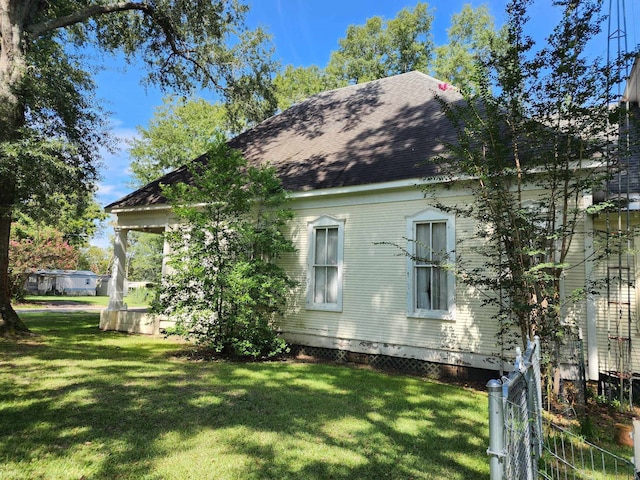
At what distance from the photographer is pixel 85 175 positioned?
10609mm

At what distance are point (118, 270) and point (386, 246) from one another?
8.89 m

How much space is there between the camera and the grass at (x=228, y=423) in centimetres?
348

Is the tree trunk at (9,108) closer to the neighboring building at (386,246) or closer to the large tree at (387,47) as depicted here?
the neighboring building at (386,246)

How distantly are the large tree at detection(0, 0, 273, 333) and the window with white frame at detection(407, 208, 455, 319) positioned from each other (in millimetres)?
7600

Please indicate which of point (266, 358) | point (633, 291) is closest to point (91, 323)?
point (266, 358)

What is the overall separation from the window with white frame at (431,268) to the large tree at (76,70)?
7.60m

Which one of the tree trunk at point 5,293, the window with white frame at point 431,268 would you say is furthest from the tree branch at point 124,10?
the window with white frame at point 431,268

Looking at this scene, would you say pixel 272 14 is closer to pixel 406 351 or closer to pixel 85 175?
pixel 85 175

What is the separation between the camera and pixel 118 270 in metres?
12.5

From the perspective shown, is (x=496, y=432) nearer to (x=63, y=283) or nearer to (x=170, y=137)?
→ (x=170, y=137)

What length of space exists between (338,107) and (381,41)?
1897cm

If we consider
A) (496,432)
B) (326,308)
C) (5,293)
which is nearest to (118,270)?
(5,293)

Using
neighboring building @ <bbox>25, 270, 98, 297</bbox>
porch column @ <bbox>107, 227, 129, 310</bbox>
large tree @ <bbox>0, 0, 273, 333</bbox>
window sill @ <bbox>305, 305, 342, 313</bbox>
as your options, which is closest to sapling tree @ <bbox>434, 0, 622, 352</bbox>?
window sill @ <bbox>305, 305, 342, 313</bbox>

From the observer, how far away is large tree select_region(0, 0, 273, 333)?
8625 millimetres
